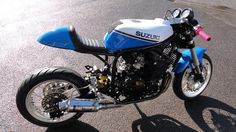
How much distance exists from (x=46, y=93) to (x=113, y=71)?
792mm

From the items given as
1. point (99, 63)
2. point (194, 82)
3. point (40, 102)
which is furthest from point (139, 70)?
point (99, 63)

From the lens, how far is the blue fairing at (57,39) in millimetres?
3336

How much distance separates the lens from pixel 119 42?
348cm

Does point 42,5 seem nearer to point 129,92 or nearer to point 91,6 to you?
point 91,6

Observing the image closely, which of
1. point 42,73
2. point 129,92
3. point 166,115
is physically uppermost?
point 42,73

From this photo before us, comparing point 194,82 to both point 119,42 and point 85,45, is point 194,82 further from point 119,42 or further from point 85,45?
point 85,45

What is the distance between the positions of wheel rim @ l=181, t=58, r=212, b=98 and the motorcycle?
1.28 feet

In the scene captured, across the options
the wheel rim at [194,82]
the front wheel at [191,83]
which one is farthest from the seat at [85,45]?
the wheel rim at [194,82]

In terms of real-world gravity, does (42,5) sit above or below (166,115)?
above

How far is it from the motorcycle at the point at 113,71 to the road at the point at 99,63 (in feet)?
1.18

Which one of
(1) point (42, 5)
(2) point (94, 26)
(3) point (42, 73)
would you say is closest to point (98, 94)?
(3) point (42, 73)

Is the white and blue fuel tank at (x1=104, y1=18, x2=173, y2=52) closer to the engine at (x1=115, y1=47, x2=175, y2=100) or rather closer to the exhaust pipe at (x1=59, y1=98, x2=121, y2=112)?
the engine at (x1=115, y1=47, x2=175, y2=100)

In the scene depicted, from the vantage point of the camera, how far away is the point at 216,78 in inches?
204

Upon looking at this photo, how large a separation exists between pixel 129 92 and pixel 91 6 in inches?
168
